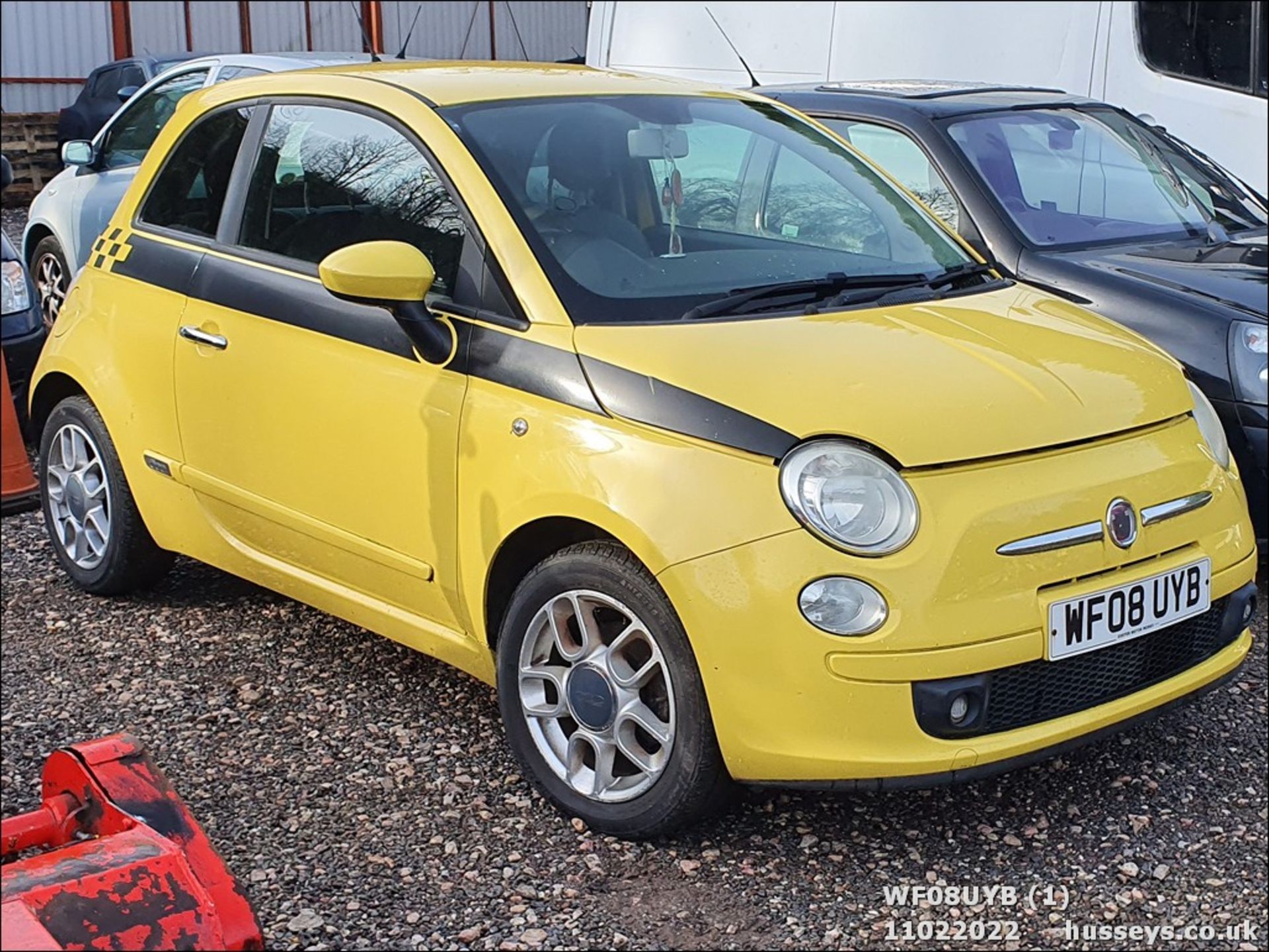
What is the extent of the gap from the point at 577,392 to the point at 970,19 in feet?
22.0

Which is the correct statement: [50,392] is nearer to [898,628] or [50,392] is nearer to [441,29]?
[898,628]

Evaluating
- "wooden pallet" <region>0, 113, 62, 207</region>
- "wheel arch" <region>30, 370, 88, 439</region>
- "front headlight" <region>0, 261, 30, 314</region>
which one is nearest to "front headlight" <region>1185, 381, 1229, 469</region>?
"wheel arch" <region>30, 370, 88, 439</region>

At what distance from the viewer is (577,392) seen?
3.55 metres

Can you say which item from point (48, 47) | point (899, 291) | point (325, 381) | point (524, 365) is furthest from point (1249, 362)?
point (48, 47)

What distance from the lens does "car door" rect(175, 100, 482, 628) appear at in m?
3.88

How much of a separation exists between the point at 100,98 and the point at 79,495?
12.8 m

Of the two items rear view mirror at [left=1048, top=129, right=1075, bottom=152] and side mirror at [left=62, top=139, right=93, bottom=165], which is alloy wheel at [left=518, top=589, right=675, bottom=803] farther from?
side mirror at [left=62, top=139, right=93, bottom=165]

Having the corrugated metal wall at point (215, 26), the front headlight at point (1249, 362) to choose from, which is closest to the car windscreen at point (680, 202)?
the front headlight at point (1249, 362)

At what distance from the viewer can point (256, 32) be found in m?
24.1

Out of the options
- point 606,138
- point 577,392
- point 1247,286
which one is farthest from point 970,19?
point 577,392

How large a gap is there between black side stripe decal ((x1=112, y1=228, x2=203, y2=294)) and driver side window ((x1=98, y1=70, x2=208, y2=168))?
13.8ft

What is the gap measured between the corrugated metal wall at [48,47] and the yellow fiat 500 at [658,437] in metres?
18.9

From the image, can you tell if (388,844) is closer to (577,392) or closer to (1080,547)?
(577,392)

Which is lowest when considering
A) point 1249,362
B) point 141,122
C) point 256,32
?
point 1249,362
